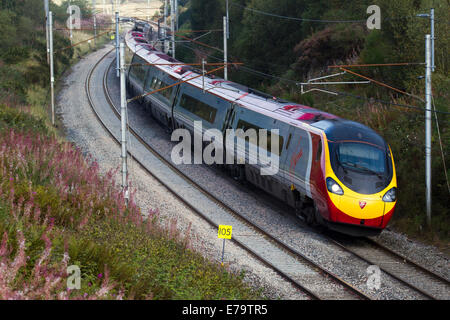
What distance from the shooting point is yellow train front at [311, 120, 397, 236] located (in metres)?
14.6

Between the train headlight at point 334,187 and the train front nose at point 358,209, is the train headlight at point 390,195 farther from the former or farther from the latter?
the train headlight at point 334,187

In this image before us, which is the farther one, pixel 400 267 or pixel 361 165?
pixel 361 165

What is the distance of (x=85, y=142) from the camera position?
26500mm

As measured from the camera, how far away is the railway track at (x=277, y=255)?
12414 millimetres

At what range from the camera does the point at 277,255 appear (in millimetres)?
14609

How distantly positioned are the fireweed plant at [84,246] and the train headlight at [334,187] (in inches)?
156

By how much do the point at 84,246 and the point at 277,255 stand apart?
5.89 meters

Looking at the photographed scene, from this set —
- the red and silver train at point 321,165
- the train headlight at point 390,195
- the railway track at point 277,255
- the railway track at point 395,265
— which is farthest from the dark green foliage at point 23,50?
the train headlight at point 390,195

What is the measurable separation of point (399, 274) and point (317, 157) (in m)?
3.73

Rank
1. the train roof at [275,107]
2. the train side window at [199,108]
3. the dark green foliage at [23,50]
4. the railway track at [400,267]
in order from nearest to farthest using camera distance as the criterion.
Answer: the railway track at [400,267] < the train roof at [275,107] < the train side window at [199,108] < the dark green foliage at [23,50]

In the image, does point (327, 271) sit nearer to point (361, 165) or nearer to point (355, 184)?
point (355, 184)

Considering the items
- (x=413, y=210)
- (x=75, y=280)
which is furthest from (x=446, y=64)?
(x=75, y=280)

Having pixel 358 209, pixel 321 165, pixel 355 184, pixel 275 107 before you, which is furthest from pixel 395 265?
pixel 275 107

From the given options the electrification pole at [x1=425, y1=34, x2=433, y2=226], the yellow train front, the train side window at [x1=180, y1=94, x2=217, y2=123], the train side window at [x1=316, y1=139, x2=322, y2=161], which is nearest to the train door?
the train side window at [x1=316, y1=139, x2=322, y2=161]
